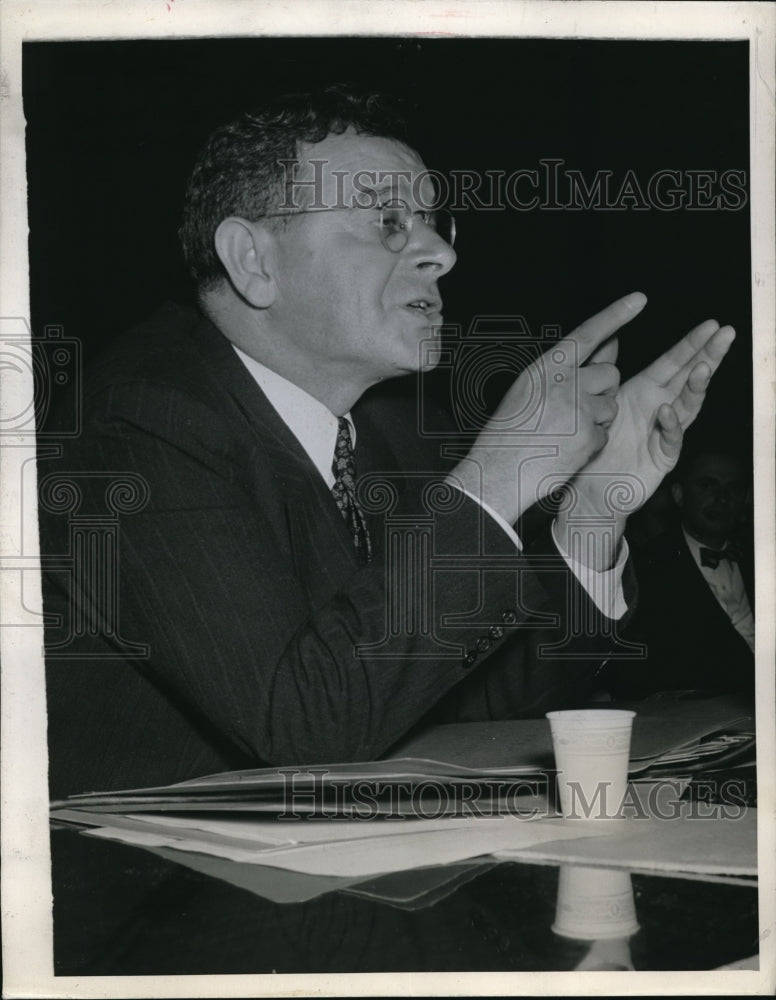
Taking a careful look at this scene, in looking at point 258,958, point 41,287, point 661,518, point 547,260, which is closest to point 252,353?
point 41,287

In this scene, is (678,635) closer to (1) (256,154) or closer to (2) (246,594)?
(2) (246,594)

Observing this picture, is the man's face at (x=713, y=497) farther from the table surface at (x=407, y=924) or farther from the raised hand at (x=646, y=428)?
the table surface at (x=407, y=924)

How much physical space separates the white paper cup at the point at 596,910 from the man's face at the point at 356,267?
2.36ft

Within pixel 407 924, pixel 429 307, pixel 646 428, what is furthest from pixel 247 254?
pixel 407 924

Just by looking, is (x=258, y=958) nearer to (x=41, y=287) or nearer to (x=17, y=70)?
(x=41, y=287)

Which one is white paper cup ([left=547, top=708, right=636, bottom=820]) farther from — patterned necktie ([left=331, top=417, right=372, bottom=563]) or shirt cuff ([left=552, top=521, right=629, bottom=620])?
patterned necktie ([left=331, top=417, right=372, bottom=563])

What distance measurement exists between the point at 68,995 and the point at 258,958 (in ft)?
0.99

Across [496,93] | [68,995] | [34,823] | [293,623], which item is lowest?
[68,995]

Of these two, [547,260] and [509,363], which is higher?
[547,260]

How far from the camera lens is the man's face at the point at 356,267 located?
1697 millimetres

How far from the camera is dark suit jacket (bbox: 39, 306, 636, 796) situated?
1.60 meters

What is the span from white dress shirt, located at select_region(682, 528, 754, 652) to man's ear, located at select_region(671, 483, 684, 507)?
0.20ft

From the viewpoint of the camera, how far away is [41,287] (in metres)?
1.71

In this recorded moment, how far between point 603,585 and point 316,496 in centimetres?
40
